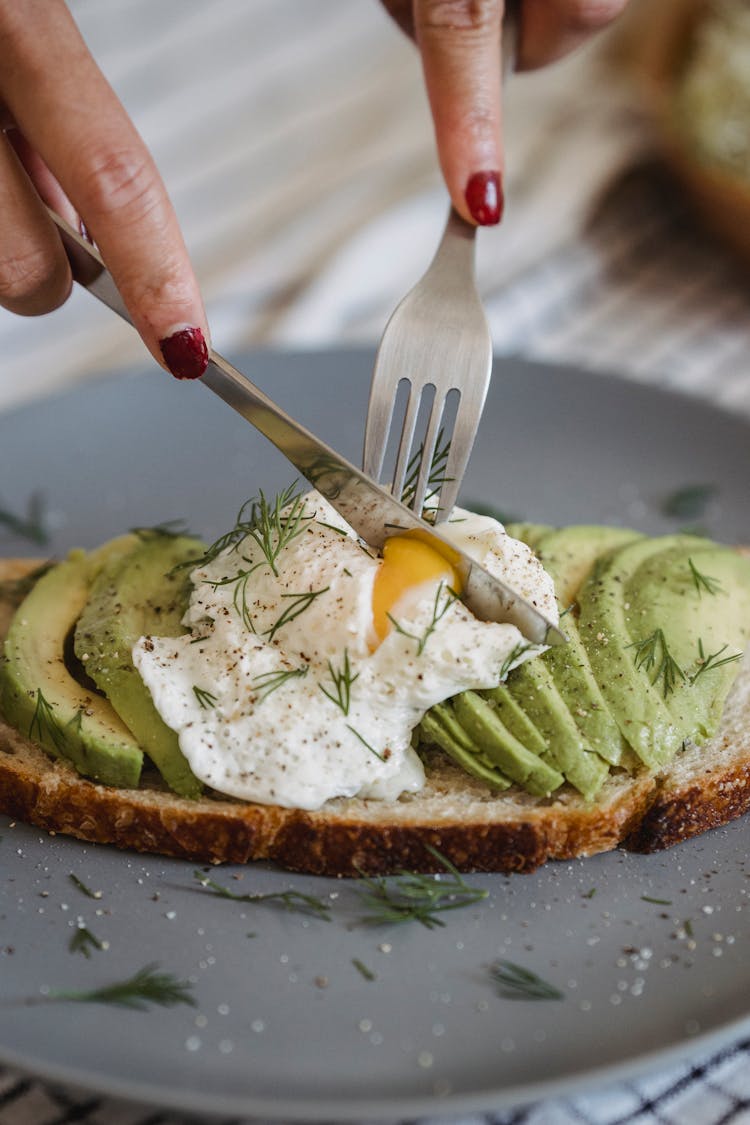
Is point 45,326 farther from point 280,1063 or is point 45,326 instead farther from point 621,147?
point 280,1063

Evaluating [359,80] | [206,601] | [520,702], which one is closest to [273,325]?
[206,601]

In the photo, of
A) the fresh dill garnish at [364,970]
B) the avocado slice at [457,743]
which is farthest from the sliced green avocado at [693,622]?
the fresh dill garnish at [364,970]

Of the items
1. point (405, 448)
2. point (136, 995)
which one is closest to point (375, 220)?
point (405, 448)

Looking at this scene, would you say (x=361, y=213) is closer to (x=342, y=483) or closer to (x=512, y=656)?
(x=342, y=483)

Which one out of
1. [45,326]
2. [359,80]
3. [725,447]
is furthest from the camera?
[359,80]

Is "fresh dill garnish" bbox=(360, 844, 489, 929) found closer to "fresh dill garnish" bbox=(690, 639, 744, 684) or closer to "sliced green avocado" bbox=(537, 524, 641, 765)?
"sliced green avocado" bbox=(537, 524, 641, 765)
